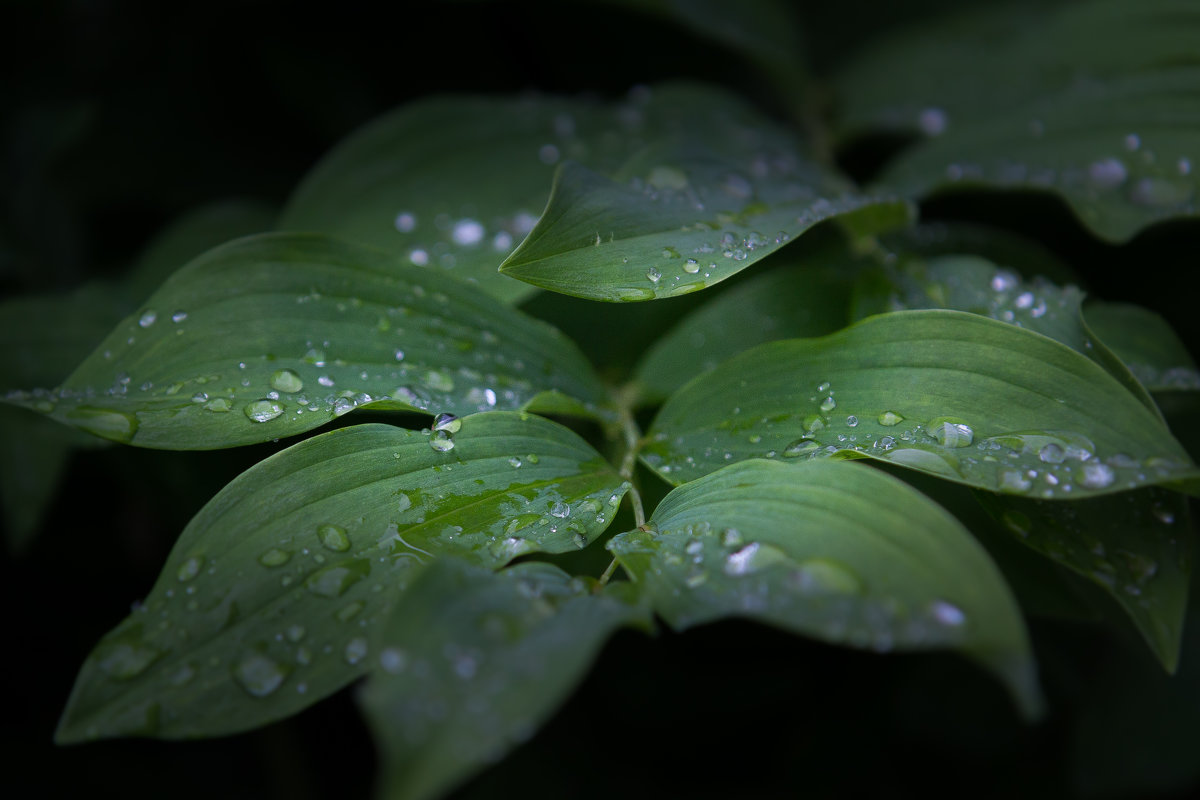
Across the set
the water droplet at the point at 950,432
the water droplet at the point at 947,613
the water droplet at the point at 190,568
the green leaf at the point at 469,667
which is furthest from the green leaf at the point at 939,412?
the water droplet at the point at 190,568

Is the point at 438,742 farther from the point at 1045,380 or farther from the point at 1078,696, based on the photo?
the point at 1078,696

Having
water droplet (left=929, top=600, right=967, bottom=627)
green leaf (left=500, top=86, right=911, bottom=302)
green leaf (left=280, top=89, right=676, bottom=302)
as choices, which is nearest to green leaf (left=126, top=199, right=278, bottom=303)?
green leaf (left=280, top=89, right=676, bottom=302)

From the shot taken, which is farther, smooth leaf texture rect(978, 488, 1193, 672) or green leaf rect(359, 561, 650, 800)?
smooth leaf texture rect(978, 488, 1193, 672)

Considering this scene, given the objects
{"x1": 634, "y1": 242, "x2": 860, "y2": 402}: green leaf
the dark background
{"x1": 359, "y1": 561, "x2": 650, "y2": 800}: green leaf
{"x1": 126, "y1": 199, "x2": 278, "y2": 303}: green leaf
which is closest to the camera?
{"x1": 359, "y1": 561, "x2": 650, "y2": 800}: green leaf

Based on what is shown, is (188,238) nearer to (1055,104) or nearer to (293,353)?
(293,353)

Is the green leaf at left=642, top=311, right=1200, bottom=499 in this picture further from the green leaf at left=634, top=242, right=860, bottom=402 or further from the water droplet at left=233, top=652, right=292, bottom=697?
the water droplet at left=233, top=652, right=292, bottom=697

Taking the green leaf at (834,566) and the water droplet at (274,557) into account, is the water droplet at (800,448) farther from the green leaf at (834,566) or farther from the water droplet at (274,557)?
the water droplet at (274,557)

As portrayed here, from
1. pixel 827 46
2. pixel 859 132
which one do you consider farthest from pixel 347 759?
pixel 827 46
